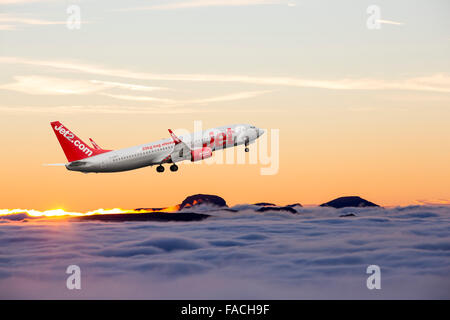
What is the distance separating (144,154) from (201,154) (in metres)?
10.7

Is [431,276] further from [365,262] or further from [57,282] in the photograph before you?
[57,282]

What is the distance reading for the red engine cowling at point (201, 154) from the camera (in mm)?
98925

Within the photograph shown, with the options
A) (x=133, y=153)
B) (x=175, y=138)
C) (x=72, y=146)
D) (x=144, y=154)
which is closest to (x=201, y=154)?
(x=175, y=138)

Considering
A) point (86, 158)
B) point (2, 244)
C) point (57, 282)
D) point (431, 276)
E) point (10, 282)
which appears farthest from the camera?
point (2, 244)

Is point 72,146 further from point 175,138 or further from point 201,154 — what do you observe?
point 201,154

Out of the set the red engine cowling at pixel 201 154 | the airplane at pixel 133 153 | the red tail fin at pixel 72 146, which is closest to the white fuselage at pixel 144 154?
the airplane at pixel 133 153

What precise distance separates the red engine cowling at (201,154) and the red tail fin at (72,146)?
1710 centimetres

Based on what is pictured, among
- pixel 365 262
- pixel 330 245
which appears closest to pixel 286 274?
pixel 365 262

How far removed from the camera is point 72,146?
326 feet

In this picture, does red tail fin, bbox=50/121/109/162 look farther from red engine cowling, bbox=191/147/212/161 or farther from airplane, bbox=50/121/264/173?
red engine cowling, bbox=191/147/212/161

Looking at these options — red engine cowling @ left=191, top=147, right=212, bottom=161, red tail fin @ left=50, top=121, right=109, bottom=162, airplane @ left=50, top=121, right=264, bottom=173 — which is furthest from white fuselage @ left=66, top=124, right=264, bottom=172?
red engine cowling @ left=191, top=147, right=212, bottom=161

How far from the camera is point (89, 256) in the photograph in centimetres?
19738

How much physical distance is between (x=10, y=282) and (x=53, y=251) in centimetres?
7645

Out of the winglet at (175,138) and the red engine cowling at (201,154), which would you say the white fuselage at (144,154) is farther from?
the red engine cowling at (201,154)
